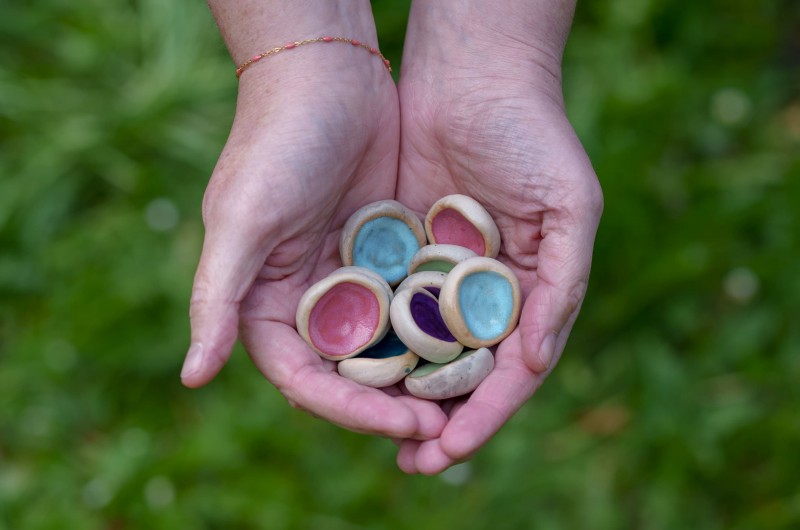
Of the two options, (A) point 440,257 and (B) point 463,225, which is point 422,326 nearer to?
(A) point 440,257

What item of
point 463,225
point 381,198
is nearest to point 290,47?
point 381,198

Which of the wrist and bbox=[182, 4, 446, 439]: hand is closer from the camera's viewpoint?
bbox=[182, 4, 446, 439]: hand

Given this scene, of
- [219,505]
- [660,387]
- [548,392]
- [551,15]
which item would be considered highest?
[551,15]

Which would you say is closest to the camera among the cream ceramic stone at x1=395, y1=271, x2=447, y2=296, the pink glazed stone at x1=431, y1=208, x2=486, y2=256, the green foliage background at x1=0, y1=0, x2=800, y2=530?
the cream ceramic stone at x1=395, y1=271, x2=447, y2=296

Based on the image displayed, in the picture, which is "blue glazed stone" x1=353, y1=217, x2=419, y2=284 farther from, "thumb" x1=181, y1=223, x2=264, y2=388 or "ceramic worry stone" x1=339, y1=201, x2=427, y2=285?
"thumb" x1=181, y1=223, x2=264, y2=388

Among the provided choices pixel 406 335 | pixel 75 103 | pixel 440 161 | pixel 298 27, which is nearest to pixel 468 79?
pixel 440 161

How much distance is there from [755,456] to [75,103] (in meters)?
3.37

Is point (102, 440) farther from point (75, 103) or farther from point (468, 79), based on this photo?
point (468, 79)

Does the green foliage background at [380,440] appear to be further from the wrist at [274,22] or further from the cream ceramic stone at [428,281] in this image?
the wrist at [274,22]

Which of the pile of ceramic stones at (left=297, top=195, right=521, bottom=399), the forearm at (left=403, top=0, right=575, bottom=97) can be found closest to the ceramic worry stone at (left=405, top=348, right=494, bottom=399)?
the pile of ceramic stones at (left=297, top=195, right=521, bottom=399)

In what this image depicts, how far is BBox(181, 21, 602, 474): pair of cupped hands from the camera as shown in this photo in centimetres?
204

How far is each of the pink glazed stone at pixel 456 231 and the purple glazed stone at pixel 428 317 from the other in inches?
10.3

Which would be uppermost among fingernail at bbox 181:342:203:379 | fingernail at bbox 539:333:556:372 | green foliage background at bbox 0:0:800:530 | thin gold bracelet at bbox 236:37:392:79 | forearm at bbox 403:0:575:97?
forearm at bbox 403:0:575:97

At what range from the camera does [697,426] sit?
9.71 feet
